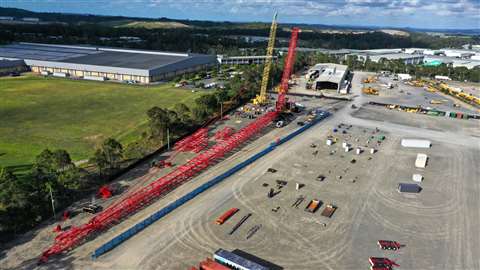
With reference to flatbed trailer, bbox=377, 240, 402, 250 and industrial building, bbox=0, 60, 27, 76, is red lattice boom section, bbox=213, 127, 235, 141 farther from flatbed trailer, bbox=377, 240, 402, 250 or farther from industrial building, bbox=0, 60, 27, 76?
industrial building, bbox=0, 60, 27, 76

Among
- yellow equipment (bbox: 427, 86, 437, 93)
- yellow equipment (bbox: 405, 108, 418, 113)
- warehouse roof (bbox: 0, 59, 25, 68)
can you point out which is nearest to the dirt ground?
yellow equipment (bbox: 405, 108, 418, 113)

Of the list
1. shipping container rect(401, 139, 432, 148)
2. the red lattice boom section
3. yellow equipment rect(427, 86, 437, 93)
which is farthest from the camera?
yellow equipment rect(427, 86, 437, 93)

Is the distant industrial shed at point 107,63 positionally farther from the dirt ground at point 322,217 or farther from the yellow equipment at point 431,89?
the yellow equipment at point 431,89

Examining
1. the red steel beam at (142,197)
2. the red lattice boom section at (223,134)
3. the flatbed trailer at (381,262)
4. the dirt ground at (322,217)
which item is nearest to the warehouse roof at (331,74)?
the dirt ground at (322,217)

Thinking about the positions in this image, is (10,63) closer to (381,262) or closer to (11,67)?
(11,67)

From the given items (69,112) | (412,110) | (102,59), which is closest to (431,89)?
(412,110)

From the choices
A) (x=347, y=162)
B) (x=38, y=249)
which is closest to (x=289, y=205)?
(x=347, y=162)
